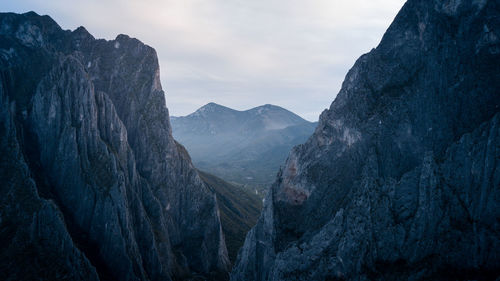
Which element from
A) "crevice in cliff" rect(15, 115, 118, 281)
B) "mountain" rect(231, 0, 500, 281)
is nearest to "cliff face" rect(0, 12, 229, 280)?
"crevice in cliff" rect(15, 115, 118, 281)

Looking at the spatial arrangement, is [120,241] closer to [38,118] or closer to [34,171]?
[34,171]

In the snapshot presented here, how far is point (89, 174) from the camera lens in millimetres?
74500

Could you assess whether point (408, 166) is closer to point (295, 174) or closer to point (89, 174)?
point (295, 174)

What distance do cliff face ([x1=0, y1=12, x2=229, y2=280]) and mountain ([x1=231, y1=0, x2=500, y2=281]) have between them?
147ft

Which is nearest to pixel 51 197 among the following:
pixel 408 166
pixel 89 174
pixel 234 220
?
pixel 89 174

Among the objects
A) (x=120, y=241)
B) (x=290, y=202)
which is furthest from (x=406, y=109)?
(x=120, y=241)

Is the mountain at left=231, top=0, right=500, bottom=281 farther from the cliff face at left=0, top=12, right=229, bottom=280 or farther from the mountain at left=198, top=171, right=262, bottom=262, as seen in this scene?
the mountain at left=198, top=171, right=262, bottom=262

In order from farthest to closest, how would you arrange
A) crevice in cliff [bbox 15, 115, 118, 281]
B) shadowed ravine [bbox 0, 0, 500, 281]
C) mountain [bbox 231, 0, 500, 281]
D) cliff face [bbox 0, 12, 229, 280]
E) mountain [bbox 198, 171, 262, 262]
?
mountain [bbox 198, 171, 262, 262] < crevice in cliff [bbox 15, 115, 118, 281] < cliff face [bbox 0, 12, 229, 280] < shadowed ravine [bbox 0, 0, 500, 281] < mountain [bbox 231, 0, 500, 281]

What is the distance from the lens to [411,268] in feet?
111

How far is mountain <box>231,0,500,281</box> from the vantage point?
1220 inches

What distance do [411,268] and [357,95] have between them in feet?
92.3

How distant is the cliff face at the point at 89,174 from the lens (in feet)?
200

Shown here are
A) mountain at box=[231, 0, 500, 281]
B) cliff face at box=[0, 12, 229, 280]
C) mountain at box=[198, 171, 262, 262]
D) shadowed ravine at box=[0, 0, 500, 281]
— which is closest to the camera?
mountain at box=[231, 0, 500, 281]

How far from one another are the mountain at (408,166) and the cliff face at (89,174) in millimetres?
44915
